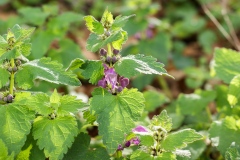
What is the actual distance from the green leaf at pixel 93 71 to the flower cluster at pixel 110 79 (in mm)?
27

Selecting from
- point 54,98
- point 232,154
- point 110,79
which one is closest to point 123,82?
point 110,79

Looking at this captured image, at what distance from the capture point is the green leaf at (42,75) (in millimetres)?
2023

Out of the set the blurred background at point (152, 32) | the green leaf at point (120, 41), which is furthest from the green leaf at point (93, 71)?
the blurred background at point (152, 32)

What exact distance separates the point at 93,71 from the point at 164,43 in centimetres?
199

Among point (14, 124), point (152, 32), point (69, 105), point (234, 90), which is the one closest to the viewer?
point (14, 124)

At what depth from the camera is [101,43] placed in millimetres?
2043

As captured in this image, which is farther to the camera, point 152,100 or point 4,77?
point 152,100

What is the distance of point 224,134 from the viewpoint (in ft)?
7.84

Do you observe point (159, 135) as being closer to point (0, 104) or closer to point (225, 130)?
point (225, 130)

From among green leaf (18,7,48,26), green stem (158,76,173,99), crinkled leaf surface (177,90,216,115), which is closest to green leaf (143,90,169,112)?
crinkled leaf surface (177,90,216,115)

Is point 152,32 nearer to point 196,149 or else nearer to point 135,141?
point 196,149

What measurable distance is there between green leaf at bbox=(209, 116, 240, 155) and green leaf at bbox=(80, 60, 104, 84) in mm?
699

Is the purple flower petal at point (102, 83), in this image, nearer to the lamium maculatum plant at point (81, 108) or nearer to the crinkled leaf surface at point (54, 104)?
the lamium maculatum plant at point (81, 108)

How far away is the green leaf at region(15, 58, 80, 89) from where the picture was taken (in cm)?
202
